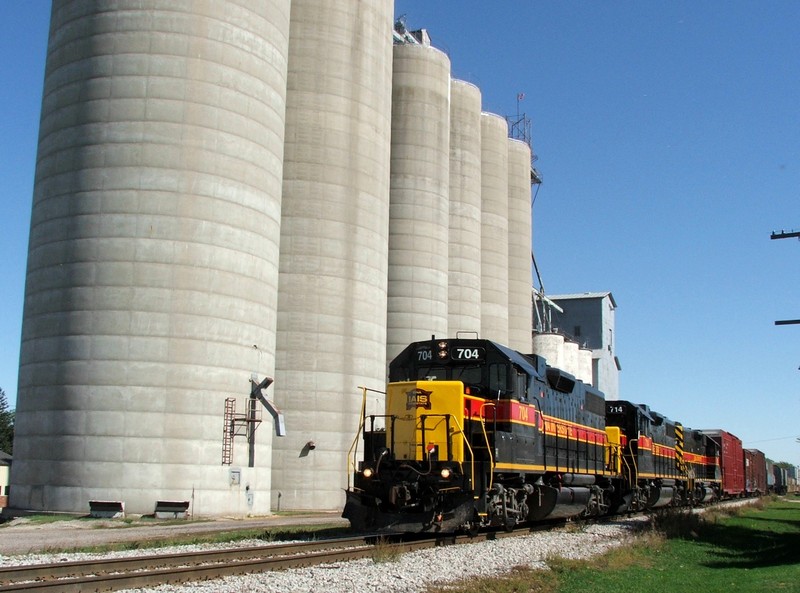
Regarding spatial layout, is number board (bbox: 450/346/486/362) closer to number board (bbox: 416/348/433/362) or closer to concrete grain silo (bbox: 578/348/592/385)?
number board (bbox: 416/348/433/362)

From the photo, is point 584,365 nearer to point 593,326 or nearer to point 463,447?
point 593,326

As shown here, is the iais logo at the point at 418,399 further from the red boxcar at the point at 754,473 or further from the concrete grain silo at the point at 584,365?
the concrete grain silo at the point at 584,365

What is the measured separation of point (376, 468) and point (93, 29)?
20953 mm

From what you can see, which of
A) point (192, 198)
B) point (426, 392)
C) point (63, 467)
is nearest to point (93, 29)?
point (192, 198)

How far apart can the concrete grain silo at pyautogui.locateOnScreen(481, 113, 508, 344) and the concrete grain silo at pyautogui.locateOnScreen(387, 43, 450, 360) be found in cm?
853

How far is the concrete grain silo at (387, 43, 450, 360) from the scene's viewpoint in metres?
43.5

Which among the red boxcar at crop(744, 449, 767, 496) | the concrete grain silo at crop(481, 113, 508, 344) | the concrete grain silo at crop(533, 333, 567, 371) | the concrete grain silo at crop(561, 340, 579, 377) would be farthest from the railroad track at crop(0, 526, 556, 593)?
the concrete grain silo at crop(561, 340, 579, 377)

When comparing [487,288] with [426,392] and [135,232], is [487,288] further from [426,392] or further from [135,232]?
[426,392]

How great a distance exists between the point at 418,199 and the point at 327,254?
9.86 metres

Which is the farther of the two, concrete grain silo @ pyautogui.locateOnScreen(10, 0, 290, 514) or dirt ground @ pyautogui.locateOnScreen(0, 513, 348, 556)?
concrete grain silo @ pyautogui.locateOnScreen(10, 0, 290, 514)

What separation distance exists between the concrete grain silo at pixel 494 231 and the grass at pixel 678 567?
2974 centimetres

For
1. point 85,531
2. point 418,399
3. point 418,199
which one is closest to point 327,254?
point 418,199

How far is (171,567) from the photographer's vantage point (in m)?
12.8

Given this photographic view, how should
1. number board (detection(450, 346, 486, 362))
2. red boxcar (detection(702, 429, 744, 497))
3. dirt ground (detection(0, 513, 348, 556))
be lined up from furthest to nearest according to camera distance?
red boxcar (detection(702, 429, 744, 497)) → number board (detection(450, 346, 486, 362)) → dirt ground (detection(0, 513, 348, 556))
